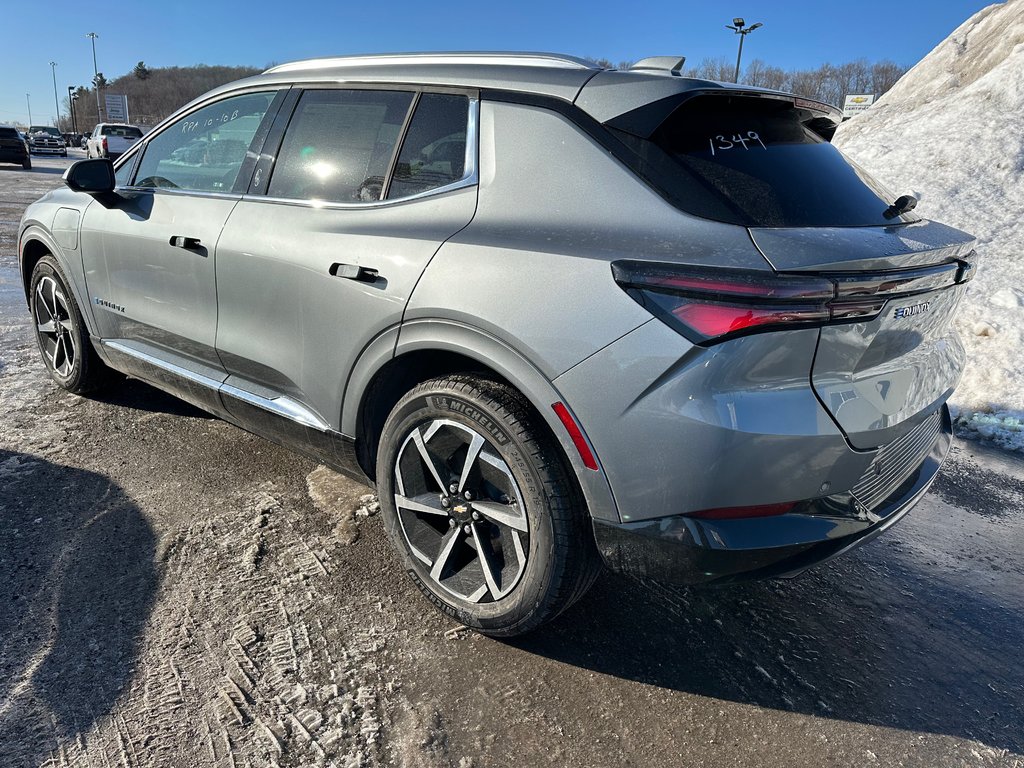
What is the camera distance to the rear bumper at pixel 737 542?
1.96 metres

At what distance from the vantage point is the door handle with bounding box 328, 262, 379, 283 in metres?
2.49

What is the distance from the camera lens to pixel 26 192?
18.3 meters

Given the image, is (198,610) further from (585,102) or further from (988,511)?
(988,511)

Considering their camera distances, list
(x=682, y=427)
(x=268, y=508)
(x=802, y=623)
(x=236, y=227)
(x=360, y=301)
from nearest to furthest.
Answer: (x=682, y=427)
(x=360, y=301)
(x=802, y=623)
(x=236, y=227)
(x=268, y=508)

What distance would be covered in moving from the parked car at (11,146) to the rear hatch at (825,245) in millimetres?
32986

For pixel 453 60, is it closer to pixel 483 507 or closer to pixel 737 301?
pixel 737 301

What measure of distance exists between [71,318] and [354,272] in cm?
268

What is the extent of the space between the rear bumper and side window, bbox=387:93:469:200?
51.8 inches

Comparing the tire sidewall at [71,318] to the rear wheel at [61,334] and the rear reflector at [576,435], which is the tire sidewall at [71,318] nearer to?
the rear wheel at [61,334]

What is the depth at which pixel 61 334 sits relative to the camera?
14.6 ft

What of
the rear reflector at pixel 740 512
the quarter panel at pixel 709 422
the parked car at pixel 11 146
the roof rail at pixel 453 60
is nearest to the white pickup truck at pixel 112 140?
the parked car at pixel 11 146

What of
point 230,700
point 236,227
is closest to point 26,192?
point 236,227

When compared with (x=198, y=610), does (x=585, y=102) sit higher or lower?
higher

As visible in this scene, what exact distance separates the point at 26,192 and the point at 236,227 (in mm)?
19438
